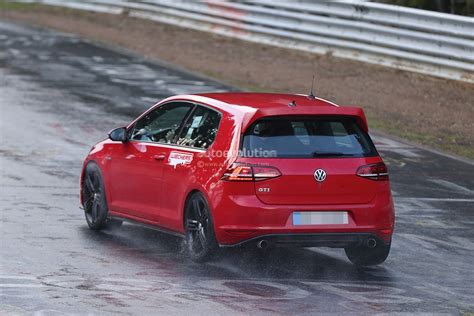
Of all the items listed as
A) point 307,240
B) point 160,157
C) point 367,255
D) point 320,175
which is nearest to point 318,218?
point 307,240

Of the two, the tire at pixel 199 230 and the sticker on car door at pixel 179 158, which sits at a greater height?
the sticker on car door at pixel 179 158

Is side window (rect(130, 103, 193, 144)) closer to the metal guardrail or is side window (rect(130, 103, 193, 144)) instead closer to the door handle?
the door handle

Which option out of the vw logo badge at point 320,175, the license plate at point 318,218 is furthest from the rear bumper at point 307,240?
the vw logo badge at point 320,175

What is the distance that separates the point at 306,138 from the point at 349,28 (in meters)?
16.2

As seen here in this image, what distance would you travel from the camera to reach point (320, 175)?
10.2 metres

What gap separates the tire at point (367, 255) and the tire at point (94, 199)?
2719mm

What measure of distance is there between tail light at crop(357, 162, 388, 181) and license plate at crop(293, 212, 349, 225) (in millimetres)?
410

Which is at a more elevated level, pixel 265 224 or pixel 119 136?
pixel 119 136

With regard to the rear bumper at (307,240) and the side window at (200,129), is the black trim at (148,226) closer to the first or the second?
the side window at (200,129)

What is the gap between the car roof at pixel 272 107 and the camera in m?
10.3

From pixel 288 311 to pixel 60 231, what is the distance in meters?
3.85

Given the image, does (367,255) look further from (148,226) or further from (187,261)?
(148,226)

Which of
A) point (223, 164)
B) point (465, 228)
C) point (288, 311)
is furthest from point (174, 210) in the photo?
point (465, 228)

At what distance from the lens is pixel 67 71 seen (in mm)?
25969
